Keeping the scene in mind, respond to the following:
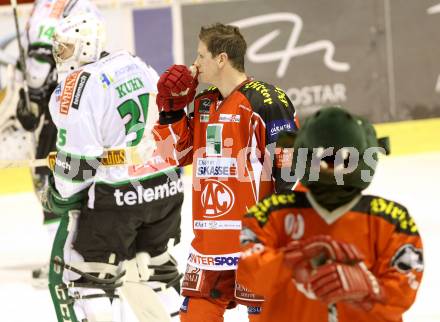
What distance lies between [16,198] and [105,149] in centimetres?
402

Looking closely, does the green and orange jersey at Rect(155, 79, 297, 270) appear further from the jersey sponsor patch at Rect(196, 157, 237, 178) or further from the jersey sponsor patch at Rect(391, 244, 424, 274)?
the jersey sponsor patch at Rect(391, 244, 424, 274)

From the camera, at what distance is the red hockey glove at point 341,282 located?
2568 millimetres

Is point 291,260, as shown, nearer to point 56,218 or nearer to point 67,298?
point 67,298

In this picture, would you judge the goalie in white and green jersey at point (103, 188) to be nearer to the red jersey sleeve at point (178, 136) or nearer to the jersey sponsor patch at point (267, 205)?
the red jersey sleeve at point (178, 136)

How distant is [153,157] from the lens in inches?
195

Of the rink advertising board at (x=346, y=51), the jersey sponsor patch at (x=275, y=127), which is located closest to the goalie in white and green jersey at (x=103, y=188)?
the jersey sponsor patch at (x=275, y=127)

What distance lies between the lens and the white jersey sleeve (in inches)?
184

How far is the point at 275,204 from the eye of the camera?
9.43ft

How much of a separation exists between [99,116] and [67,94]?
0.53 feet

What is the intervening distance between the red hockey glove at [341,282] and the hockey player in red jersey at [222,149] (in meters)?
1.48

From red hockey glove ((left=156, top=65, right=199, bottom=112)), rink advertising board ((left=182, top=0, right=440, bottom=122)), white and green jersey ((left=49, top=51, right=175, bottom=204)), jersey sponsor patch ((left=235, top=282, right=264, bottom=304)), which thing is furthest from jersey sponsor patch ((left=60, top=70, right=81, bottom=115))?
rink advertising board ((left=182, top=0, right=440, bottom=122))

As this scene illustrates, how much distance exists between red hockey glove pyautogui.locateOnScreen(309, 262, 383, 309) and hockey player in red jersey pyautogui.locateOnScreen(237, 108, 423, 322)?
0.05m

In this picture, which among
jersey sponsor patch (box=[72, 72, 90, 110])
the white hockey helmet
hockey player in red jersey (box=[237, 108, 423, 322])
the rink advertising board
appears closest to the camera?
hockey player in red jersey (box=[237, 108, 423, 322])

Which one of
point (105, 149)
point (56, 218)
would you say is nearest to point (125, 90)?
point (105, 149)
